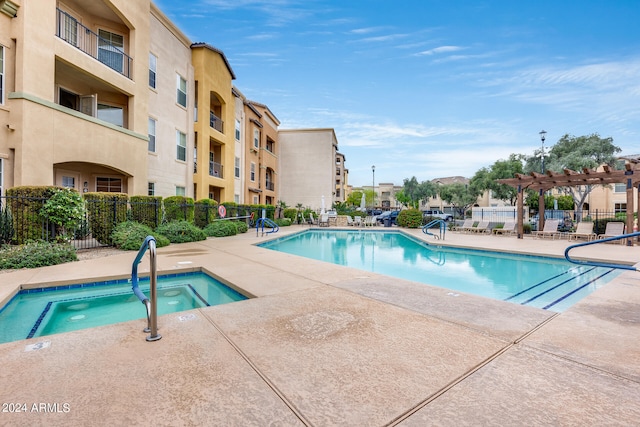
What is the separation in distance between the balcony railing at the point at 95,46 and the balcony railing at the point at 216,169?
26.2 feet

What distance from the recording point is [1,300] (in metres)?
4.60

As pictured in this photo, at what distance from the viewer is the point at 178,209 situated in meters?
13.9

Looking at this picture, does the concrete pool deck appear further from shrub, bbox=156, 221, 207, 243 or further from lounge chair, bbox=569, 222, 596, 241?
lounge chair, bbox=569, 222, 596, 241

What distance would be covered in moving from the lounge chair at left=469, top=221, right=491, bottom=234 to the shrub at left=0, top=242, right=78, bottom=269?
790 inches

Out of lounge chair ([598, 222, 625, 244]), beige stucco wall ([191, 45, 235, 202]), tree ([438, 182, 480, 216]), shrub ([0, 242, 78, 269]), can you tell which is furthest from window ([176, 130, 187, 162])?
tree ([438, 182, 480, 216])

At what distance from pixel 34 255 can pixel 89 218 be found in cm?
310

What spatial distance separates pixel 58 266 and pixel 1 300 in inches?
111

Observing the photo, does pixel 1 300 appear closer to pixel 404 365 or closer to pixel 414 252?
pixel 404 365

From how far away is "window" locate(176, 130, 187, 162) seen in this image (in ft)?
55.3

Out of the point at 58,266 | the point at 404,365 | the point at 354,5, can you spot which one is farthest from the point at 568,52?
the point at 58,266

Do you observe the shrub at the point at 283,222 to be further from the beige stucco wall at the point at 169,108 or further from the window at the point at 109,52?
the window at the point at 109,52

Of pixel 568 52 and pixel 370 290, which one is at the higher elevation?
pixel 568 52

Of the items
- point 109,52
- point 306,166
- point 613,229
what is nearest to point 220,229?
point 109,52

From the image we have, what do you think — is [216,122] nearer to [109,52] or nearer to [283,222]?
[109,52]
